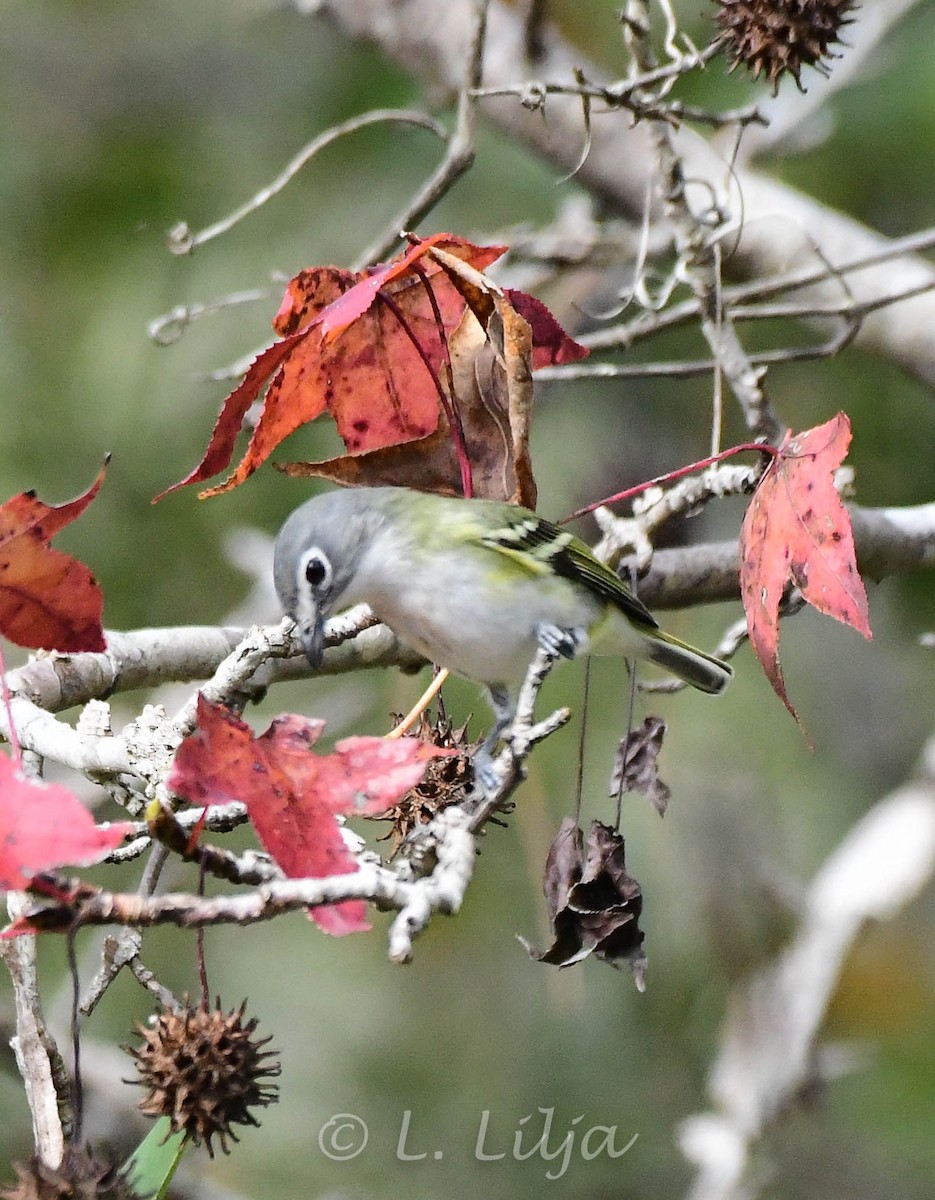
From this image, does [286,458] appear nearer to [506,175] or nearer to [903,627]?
[506,175]

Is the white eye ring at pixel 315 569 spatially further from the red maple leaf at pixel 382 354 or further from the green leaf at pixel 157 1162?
the green leaf at pixel 157 1162

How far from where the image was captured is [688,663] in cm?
253

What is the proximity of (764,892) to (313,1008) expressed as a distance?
181 centimetres

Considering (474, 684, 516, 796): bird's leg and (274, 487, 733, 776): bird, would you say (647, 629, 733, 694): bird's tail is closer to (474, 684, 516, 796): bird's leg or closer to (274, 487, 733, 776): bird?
(274, 487, 733, 776): bird

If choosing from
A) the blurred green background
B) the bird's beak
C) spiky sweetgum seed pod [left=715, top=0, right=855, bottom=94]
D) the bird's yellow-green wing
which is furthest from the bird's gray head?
the blurred green background

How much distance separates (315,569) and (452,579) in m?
0.23

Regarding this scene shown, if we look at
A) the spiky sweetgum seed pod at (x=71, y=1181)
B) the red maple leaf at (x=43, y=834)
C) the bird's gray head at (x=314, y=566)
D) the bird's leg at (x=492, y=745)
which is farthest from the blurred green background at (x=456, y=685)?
the red maple leaf at (x=43, y=834)

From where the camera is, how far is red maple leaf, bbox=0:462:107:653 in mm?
1621

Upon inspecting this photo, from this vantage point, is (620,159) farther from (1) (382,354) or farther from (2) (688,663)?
(1) (382,354)

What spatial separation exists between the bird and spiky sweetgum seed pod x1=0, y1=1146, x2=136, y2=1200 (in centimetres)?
88

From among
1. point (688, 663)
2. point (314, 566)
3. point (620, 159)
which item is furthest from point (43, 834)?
point (620, 159)

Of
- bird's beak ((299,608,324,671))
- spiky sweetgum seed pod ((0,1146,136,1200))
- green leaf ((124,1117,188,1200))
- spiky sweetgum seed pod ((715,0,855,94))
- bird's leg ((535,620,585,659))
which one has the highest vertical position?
spiky sweetgum seed pod ((715,0,855,94))

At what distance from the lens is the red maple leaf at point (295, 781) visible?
1.42 m

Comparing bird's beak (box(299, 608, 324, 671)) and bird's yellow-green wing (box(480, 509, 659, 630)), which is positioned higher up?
bird's yellow-green wing (box(480, 509, 659, 630))
